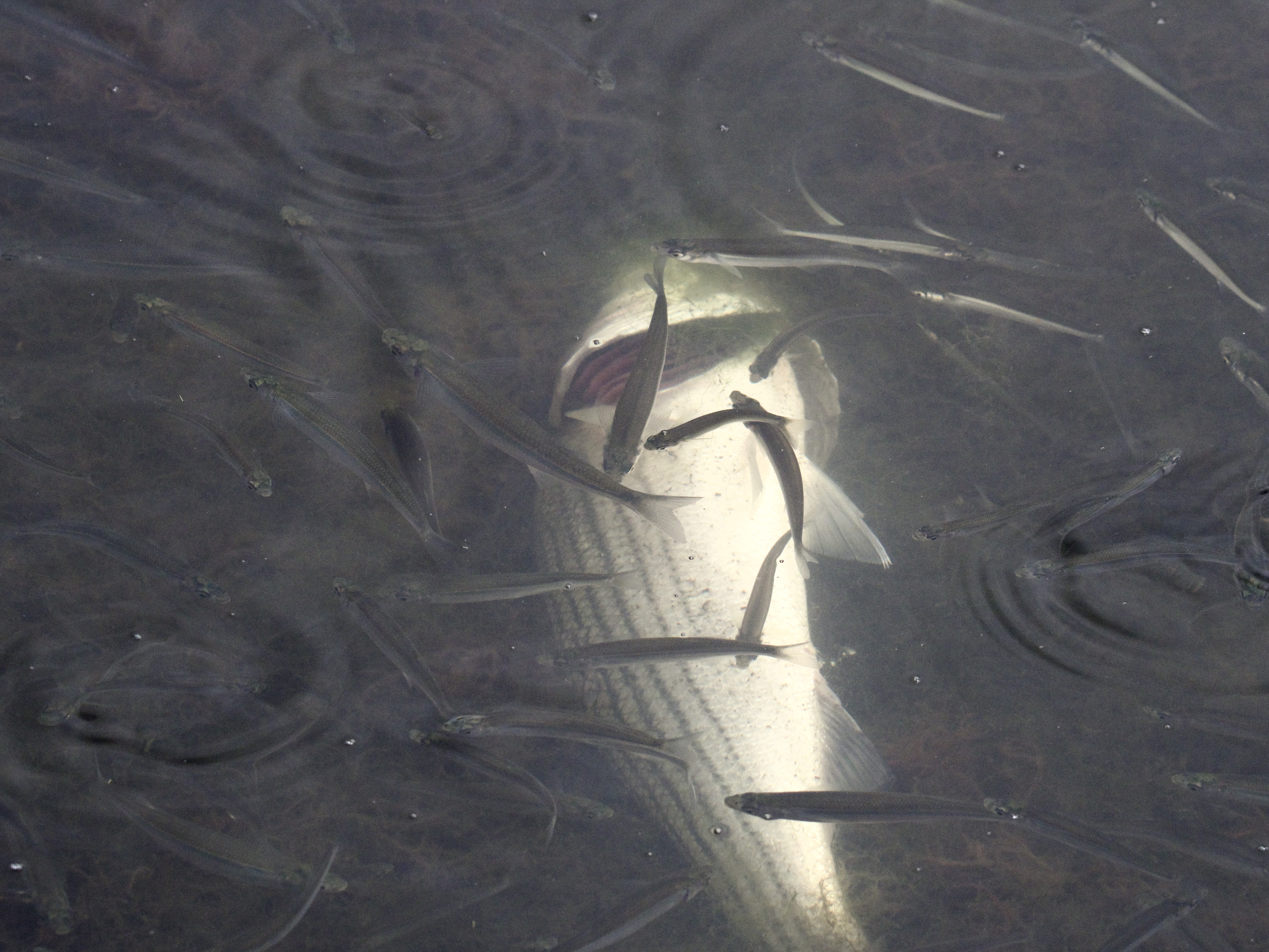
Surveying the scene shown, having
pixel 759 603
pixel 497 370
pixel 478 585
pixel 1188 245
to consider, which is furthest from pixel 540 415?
pixel 1188 245

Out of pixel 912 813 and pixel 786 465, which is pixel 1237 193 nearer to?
pixel 786 465

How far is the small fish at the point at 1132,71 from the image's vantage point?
12.3ft

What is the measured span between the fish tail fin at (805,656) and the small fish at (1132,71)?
124 inches

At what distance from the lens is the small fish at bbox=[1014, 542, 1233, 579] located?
339 centimetres

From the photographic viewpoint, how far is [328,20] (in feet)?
12.1

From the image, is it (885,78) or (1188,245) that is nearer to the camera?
(1188,245)

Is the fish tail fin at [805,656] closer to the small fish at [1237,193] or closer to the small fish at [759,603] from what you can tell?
the small fish at [759,603]

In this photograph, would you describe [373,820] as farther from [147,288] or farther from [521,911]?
[147,288]

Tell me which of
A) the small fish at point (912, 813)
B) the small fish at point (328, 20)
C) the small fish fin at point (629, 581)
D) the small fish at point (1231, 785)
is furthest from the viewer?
the small fish fin at point (629, 581)

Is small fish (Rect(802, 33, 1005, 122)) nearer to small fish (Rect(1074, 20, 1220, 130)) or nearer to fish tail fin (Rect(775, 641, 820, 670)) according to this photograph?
small fish (Rect(1074, 20, 1220, 130))

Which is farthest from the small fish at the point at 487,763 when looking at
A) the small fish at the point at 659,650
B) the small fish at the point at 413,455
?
the small fish at the point at 413,455

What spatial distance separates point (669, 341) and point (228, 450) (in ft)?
7.13

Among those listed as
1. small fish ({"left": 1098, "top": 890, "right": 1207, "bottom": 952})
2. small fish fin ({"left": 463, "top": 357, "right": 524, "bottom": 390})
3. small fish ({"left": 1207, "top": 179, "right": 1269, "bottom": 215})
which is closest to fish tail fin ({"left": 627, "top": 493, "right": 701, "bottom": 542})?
small fish fin ({"left": 463, "top": 357, "right": 524, "bottom": 390})

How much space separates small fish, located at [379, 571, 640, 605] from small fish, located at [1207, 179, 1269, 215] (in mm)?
3397
